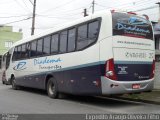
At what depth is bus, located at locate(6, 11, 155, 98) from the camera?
12.5m

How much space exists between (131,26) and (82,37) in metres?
2.05

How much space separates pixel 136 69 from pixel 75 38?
2964mm

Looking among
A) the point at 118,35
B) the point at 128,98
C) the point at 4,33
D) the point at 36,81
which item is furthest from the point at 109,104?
the point at 4,33

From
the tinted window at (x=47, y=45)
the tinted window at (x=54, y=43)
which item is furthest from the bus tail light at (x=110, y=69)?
the tinted window at (x=47, y=45)

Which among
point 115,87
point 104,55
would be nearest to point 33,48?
point 104,55

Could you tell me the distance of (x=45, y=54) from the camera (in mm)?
17062

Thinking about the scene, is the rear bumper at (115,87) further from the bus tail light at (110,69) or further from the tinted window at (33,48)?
the tinted window at (33,48)

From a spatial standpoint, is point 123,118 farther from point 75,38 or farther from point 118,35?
point 75,38

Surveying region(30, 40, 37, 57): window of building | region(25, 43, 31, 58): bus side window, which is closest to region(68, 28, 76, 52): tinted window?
region(30, 40, 37, 57): window of building

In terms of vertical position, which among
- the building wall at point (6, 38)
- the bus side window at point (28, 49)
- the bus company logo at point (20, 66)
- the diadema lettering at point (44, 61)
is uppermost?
the building wall at point (6, 38)

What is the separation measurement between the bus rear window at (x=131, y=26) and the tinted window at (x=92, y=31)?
778 millimetres

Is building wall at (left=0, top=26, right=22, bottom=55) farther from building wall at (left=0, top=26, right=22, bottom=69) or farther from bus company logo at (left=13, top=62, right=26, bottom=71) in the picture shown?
bus company logo at (left=13, top=62, right=26, bottom=71)

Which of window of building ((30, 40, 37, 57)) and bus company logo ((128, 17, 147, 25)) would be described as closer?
bus company logo ((128, 17, 147, 25))

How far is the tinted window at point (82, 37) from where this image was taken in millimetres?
13633
